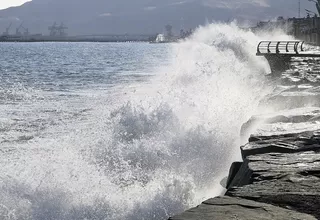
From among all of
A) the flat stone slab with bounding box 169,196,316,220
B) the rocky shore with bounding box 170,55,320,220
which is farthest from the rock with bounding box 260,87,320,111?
the flat stone slab with bounding box 169,196,316,220

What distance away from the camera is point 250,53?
106ft

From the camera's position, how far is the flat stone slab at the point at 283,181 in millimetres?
5070

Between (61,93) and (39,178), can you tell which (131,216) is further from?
(61,93)

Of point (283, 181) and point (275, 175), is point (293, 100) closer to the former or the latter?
point (275, 175)

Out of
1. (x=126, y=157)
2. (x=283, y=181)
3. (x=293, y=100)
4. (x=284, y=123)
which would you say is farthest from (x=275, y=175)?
(x=126, y=157)

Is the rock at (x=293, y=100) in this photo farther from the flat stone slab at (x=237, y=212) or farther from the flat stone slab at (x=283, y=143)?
the flat stone slab at (x=237, y=212)

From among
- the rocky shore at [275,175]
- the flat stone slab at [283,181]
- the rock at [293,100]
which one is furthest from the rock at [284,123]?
the rock at [293,100]

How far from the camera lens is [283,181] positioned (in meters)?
5.66

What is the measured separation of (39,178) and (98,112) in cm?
1028

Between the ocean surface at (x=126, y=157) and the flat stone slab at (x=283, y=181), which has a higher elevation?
the flat stone slab at (x=283, y=181)

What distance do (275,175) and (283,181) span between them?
0.23 metres

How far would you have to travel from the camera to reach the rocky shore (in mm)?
4750

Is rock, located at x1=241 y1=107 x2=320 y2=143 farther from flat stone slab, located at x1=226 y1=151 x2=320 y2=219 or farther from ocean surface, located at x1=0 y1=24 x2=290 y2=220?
flat stone slab, located at x1=226 y1=151 x2=320 y2=219

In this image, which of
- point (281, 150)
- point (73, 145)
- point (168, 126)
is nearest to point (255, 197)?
point (281, 150)
